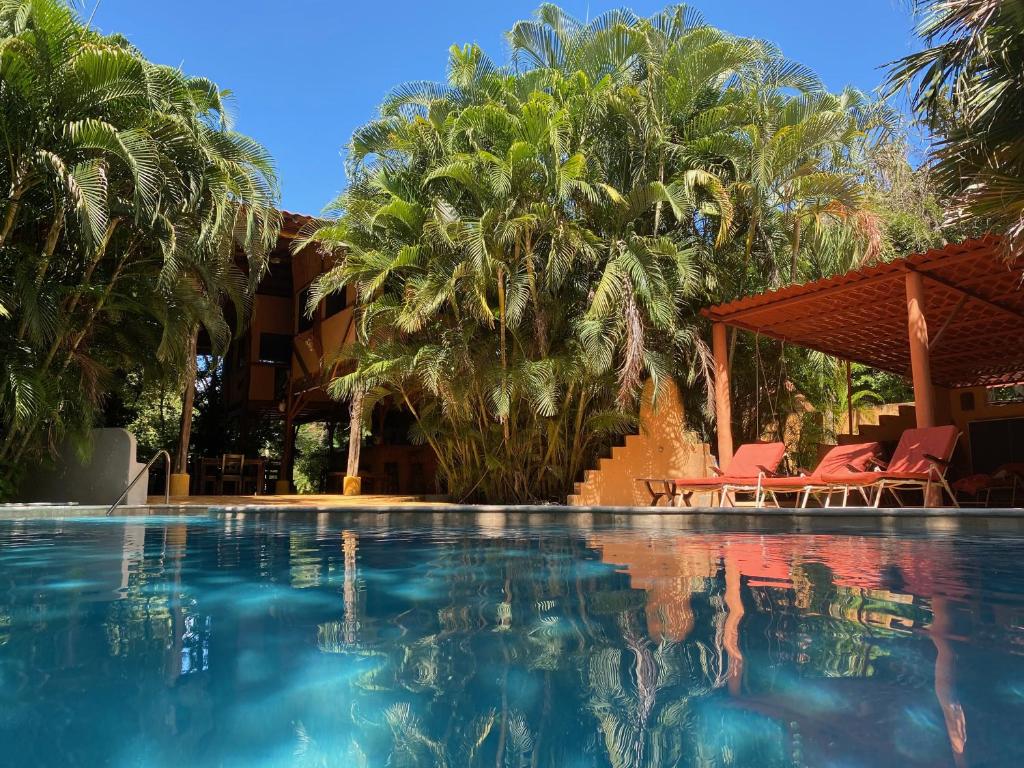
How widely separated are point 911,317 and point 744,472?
7.91 ft

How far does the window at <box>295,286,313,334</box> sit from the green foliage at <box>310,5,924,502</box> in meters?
6.15

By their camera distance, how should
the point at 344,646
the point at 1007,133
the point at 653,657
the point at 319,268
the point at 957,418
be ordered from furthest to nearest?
the point at 319,268 < the point at 957,418 < the point at 1007,133 < the point at 344,646 < the point at 653,657

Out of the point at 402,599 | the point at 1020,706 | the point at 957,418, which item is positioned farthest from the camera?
the point at 957,418

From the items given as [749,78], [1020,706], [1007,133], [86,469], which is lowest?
[1020,706]

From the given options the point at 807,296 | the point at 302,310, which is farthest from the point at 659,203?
the point at 302,310

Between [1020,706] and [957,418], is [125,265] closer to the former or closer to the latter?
[1020,706]

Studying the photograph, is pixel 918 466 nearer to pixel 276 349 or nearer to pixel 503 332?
pixel 503 332

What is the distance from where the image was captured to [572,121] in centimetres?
1044

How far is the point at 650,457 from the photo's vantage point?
1065 cm

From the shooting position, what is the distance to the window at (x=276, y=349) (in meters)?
18.2

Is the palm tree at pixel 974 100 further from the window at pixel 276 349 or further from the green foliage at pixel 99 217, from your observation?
the window at pixel 276 349

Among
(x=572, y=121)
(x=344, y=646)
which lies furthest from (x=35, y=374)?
(x=344, y=646)

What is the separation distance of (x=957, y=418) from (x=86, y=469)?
14748mm

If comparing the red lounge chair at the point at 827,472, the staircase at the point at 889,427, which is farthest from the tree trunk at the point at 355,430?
the staircase at the point at 889,427
